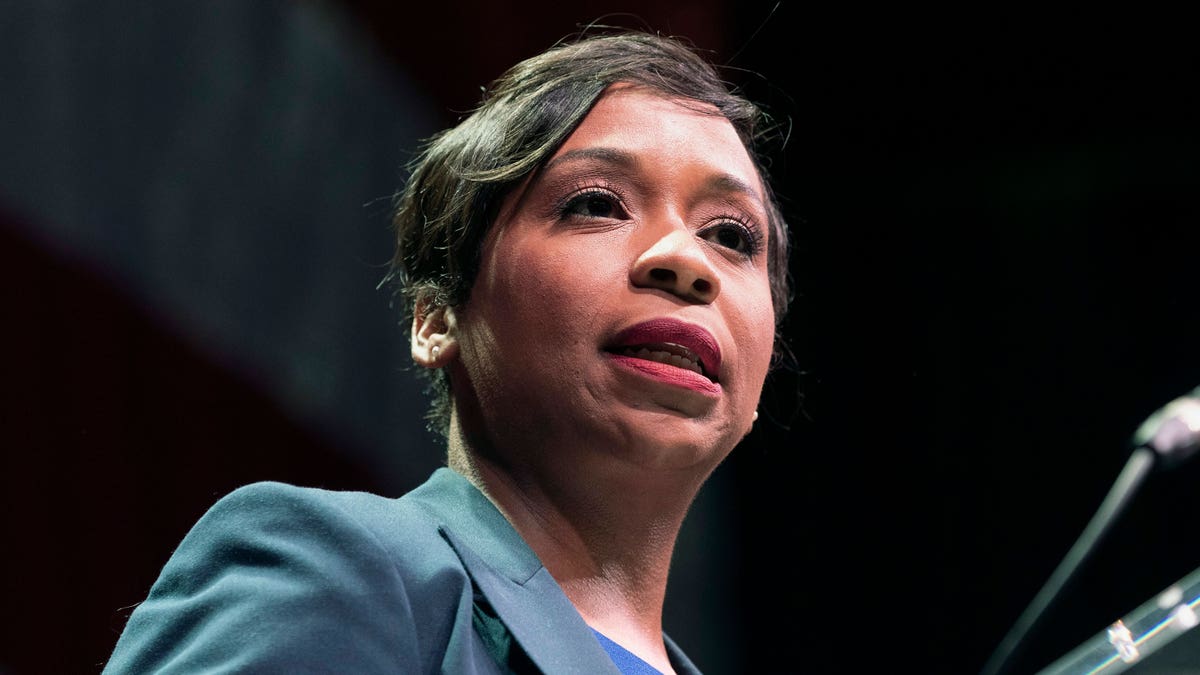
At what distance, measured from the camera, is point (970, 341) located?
3.00m

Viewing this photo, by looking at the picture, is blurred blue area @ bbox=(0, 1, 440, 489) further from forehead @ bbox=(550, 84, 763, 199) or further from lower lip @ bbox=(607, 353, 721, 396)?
lower lip @ bbox=(607, 353, 721, 396)

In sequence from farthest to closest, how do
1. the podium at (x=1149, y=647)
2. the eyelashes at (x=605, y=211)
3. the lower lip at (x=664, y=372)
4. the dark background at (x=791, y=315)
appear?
the dark background at (x=791, y=315) → the eyelashes at (x=605, y=211) → the lower lip at (x=664, y=372) → the podium at (x=1149, y=647)

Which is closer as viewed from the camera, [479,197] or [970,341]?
[479,197]

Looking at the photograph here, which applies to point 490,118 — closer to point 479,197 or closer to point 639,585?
point 479,197

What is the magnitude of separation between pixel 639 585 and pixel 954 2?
1908mm

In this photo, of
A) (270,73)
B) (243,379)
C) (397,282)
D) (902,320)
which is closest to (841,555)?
(902,320)

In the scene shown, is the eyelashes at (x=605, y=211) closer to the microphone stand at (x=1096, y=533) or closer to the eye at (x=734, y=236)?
the eye at (x=734, y=236)

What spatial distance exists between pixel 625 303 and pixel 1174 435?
60 centimetres

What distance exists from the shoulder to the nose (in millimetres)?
423

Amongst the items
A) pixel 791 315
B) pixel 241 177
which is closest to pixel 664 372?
pixel 241 177

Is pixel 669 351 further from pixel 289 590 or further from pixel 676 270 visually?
pixel 289 590

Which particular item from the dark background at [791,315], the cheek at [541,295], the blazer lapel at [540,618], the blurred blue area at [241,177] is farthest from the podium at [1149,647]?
the blurred blue area at [241,177]

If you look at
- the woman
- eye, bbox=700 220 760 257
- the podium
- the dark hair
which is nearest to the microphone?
the podium

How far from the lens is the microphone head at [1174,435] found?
1293mm
